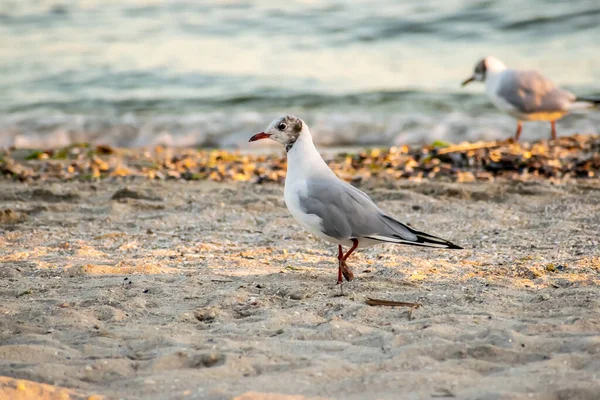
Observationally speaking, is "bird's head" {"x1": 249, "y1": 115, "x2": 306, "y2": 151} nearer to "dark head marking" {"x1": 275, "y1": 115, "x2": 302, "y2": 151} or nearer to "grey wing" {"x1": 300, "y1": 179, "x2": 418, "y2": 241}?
"dark head marking" {"x1": 275, "y1": 115, "x2": 302, "y2": 151}

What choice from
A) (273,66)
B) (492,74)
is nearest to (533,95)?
(492,74)

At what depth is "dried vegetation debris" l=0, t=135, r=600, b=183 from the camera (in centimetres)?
761

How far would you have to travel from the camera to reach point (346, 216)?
4.37m

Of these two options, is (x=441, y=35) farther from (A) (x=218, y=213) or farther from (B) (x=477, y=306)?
(B) (x=477, y=306)

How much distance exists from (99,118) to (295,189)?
8.92 meters

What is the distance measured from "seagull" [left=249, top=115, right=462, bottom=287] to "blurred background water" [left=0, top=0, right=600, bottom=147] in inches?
258

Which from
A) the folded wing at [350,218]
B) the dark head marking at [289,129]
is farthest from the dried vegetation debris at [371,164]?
the folded wing at [350,218]

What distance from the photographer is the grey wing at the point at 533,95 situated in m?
9.49

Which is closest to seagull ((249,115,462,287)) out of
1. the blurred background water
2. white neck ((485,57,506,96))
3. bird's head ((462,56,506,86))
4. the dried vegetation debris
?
the dried vegetation debris

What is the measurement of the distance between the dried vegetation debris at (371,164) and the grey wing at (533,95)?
22.5 inches

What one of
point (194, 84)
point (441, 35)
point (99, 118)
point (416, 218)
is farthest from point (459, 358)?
point (441, 35)

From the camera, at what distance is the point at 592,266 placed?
4688mm

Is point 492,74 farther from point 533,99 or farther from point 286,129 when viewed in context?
point 286,129

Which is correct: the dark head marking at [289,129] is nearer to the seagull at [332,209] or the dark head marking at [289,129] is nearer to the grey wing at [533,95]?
the seagull at [332,209]
